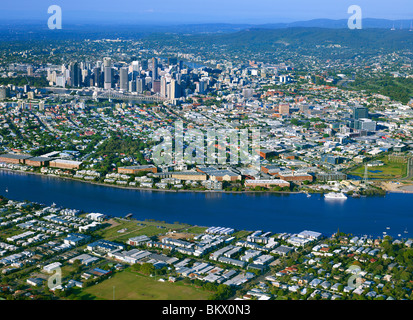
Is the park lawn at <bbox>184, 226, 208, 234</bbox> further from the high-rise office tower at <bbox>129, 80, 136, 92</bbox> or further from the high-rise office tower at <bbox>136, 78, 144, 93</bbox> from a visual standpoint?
the high-rise office tower at <bbox>129, 80, 136, 92</bbox>

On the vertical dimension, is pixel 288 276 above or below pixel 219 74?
below

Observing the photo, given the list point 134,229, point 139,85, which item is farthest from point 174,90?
point 134,229

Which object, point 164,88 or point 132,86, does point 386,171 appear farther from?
point 132,86

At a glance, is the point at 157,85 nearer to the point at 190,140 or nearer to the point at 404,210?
the point at 190,140

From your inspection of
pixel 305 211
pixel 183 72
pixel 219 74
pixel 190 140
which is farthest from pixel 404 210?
pixel 219 74

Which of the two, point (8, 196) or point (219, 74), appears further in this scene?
point (219, 74)
